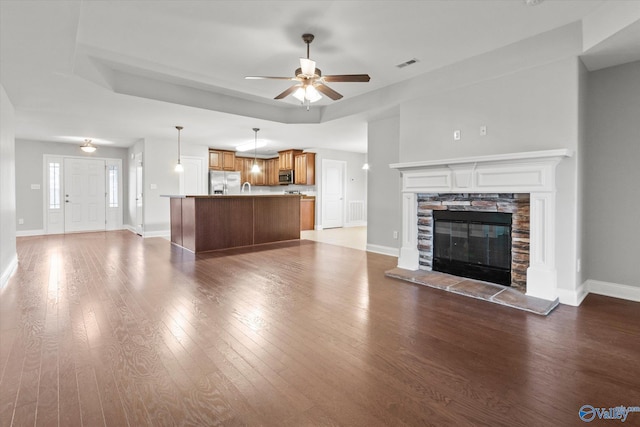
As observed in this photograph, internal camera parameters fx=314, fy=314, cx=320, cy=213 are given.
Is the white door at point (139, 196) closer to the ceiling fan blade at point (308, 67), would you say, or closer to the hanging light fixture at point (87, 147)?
the hanging light fixture at point (87, 147)

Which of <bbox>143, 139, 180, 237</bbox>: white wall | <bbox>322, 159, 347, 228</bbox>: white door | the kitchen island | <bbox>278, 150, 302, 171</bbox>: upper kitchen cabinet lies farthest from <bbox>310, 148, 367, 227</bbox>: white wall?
<bbox>143, 139, 180, 237</bbox>: white wall

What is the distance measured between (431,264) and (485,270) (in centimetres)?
69

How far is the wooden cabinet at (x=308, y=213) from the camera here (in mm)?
9344

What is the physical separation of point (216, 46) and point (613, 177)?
455 cm

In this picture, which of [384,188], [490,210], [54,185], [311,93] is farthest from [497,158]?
[54,185]

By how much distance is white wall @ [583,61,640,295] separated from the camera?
3.24 m

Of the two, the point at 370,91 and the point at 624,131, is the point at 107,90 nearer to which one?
the point at 370,91

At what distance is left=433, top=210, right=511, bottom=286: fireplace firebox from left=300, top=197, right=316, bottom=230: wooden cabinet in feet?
18.0

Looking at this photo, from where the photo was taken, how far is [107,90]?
4.24 metres

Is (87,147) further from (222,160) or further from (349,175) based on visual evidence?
(349,175)

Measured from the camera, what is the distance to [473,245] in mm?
3844

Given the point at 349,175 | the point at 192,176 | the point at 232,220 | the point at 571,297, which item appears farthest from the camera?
the point at 349,175

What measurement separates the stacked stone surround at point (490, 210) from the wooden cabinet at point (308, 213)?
532 cm

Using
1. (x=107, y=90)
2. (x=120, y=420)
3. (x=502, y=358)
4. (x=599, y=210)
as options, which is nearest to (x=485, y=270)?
(x=599, y=210)
